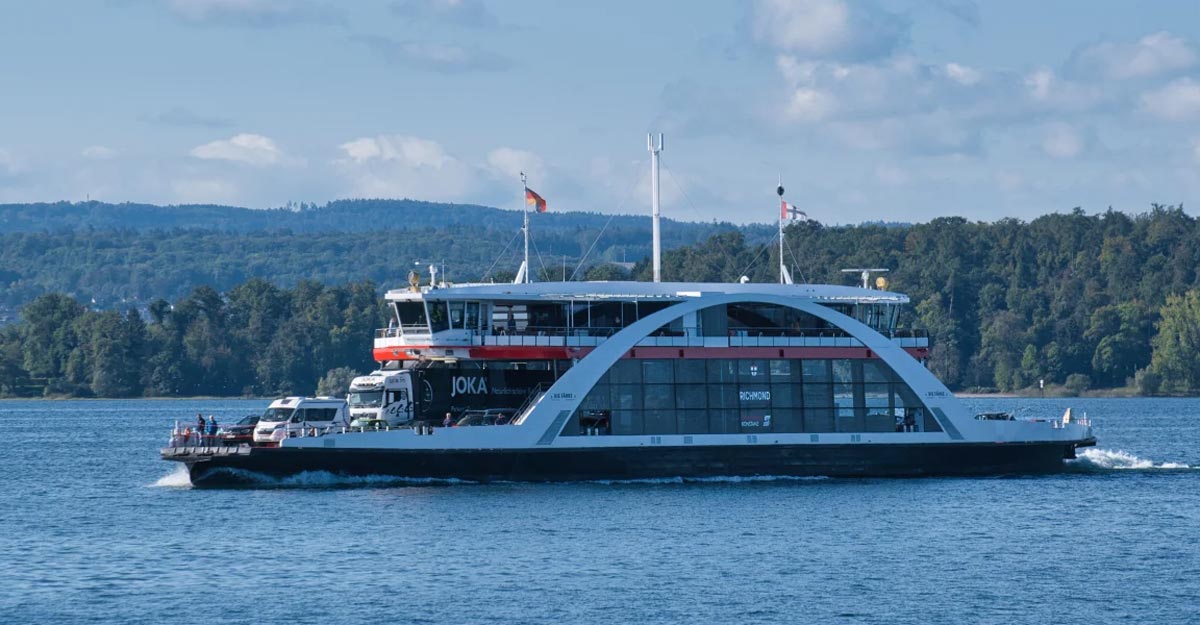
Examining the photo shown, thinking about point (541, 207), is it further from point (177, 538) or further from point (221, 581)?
point (221, 581)

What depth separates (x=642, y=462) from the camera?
2130 inches

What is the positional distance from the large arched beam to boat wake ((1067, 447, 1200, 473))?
21.6 ft

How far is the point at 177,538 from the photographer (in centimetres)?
4466

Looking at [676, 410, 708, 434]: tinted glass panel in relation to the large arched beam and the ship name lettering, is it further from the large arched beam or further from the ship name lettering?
the ship name lettering

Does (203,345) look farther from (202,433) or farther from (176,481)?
(202,433)

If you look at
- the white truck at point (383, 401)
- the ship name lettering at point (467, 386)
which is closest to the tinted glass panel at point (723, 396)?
the ship name lettering at point (467, 386)

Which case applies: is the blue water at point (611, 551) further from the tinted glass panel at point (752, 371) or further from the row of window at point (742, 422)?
the tinted glass panel at point (752, 371)

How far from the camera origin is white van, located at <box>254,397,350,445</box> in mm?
53531

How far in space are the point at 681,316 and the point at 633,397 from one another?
2.75 meters

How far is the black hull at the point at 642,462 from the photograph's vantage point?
171 ft

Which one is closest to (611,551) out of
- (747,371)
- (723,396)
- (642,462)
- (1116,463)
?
(642,462)

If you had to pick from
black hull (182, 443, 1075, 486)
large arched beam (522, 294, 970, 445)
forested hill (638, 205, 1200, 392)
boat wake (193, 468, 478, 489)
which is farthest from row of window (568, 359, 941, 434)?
forested hill (638, 205, 1200, 392)

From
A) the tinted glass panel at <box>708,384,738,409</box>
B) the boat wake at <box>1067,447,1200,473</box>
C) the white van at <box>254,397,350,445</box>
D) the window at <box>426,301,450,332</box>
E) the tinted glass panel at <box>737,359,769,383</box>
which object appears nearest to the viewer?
the white van at <box>254,397,350,445</box>

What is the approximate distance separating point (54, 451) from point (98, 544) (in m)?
40.3
